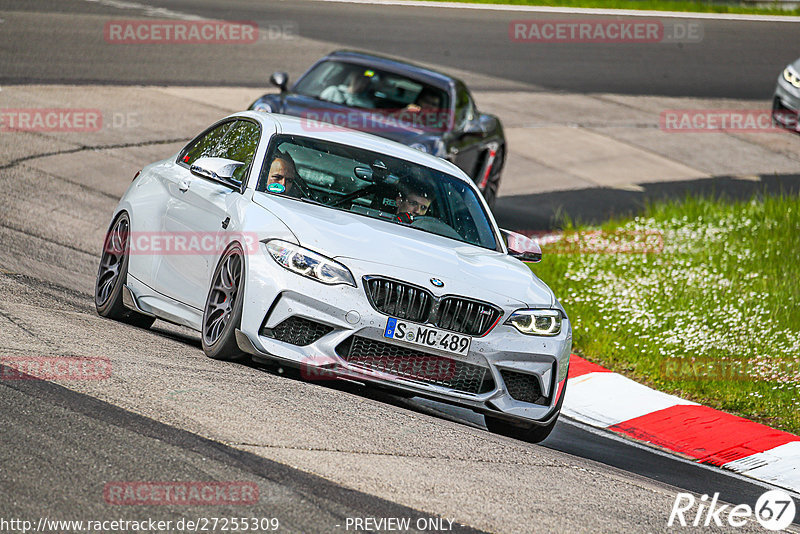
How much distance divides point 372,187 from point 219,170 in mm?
963

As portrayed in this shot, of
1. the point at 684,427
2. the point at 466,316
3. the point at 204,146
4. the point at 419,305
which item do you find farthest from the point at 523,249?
the point at 204,146

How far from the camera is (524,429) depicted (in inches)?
285

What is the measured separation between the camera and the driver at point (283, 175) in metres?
7.44

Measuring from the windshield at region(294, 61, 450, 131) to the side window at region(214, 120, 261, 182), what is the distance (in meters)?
5.31

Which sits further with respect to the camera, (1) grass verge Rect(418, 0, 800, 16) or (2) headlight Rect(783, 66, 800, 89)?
(1) grass verge Rect(418, 0, 800, 16)

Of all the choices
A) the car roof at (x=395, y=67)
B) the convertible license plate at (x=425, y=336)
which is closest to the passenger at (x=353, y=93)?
the car roof at (x=395, y=67)

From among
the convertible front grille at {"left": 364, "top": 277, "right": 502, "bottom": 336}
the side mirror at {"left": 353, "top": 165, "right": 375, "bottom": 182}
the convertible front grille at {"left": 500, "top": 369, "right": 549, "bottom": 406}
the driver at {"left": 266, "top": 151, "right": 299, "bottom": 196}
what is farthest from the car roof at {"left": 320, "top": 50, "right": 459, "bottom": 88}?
the convertible front grille at {"left": 364, "top": 277, "right": 502, "bottom": 336}

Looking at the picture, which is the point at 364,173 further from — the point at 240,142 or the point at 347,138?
the point at 240,142

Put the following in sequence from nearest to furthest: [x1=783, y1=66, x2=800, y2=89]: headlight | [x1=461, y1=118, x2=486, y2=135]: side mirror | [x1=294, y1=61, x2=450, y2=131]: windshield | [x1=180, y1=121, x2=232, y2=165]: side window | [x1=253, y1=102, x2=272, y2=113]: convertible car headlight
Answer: [x1=180, y1=121, x2=232, y2=165]: side window, [x1=253, y1=102, x2=272, y2=113]: convertible car headlight, [x1=294, y1=61, x2=450, y2=131]: windshield, [x1=461, y1=118, x2=486, y2=135]: side mirror, [x1=783, y1=66, x2=800, y2=89]: headlight

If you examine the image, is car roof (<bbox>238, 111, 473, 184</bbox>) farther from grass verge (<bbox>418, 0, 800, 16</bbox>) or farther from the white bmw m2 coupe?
grass verge (<bbox>418, 0, 800, 16</bbox>)

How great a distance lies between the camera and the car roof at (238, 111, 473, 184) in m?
8.00

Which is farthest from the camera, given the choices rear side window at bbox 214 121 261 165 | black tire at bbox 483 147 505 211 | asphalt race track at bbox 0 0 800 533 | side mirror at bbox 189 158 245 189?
black tire at bbox 483 147 505 211

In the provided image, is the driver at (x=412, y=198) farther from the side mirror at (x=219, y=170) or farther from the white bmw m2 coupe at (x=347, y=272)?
the side mirror at (x=219, y=170)

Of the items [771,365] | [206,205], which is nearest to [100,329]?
[206,205]
